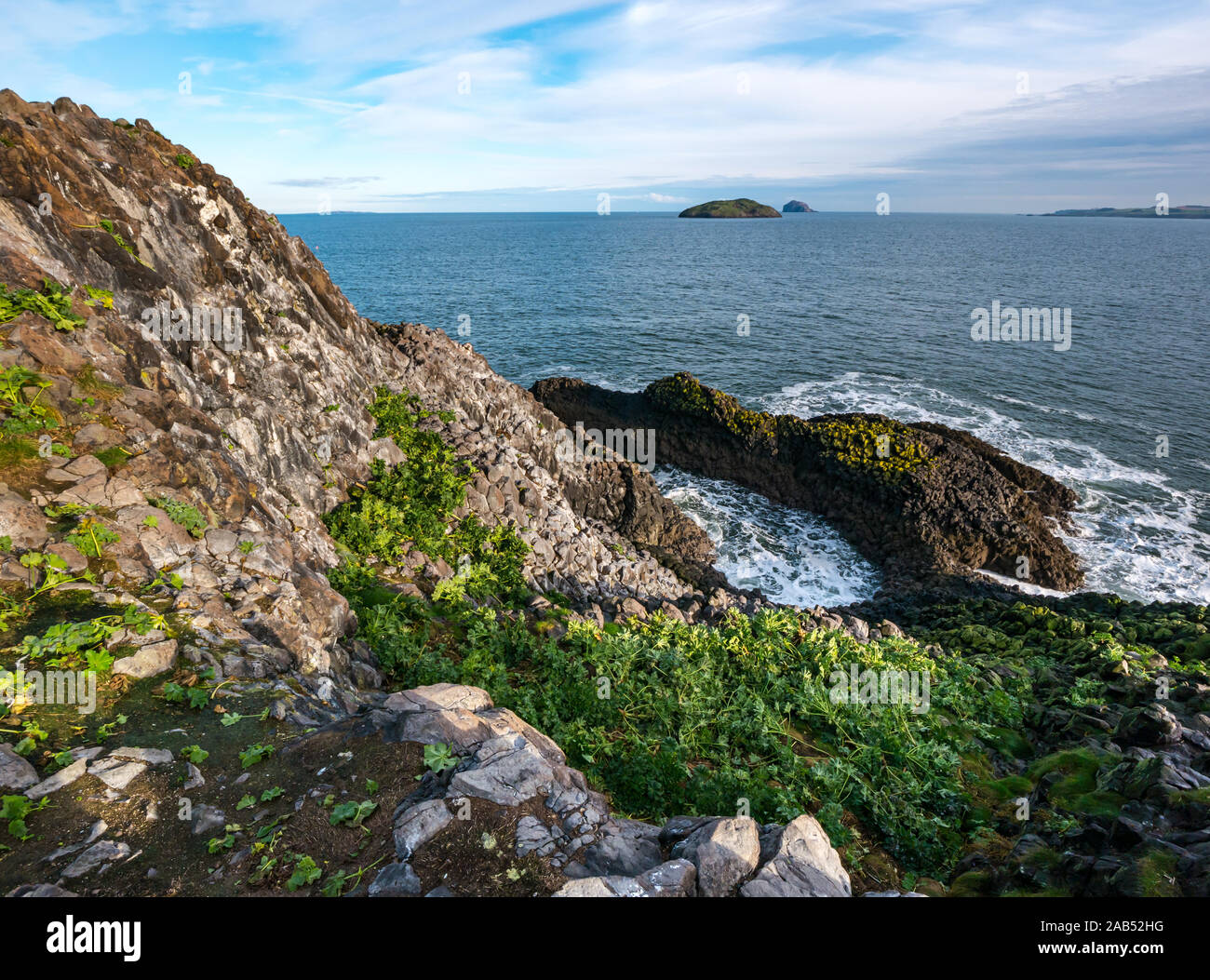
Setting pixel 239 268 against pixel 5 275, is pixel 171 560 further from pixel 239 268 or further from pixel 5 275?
pixel 239 268

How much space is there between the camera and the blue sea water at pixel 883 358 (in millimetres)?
30469

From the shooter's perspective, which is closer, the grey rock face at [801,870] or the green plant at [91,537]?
the grey rock face at [801,870]

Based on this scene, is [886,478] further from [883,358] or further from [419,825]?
[883,358]

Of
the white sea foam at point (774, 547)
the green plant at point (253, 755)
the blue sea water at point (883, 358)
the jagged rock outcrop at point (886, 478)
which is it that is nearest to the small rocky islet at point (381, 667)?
the green plant at point (253, 755)

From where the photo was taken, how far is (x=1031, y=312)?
7738cm

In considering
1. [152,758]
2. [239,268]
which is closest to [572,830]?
[152,758]

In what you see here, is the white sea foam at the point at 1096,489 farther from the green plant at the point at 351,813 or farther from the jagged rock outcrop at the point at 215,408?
the green plant at the point at 351,813

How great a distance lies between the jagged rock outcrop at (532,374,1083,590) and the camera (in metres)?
28.3

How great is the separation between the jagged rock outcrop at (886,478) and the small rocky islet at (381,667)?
570cm

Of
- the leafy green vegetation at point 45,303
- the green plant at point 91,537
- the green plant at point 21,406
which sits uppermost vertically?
the leafy green vegetation at point 45,303

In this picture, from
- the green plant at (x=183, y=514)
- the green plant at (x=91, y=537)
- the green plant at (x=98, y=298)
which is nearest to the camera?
the green plant at (x=91, y=537)

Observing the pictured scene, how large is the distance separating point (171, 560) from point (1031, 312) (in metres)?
95.6

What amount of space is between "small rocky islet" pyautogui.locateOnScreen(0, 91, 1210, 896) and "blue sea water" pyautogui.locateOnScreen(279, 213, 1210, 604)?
370 inches

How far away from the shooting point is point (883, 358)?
56.7m
